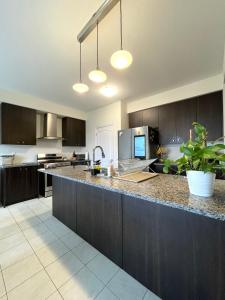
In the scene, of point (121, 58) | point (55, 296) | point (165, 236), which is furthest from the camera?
point (121, 58)

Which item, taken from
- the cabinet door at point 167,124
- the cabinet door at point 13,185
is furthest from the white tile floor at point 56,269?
the cabinet door at point 167,124

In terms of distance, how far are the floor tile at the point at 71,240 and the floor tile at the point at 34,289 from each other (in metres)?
0.46

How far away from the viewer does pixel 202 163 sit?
3.14 feet

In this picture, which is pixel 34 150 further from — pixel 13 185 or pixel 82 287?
pixel 82 287

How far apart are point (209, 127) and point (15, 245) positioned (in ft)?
12.6

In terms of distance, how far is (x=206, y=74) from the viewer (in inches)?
111

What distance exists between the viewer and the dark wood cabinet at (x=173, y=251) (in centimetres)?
86

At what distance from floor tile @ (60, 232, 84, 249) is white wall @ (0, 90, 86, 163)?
276 cm

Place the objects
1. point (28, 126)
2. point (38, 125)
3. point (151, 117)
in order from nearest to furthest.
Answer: point (28, 126)
point (151, 117)
point (38, 125)

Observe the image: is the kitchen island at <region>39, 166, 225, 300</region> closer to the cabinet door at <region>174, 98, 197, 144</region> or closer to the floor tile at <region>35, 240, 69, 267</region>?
the floor tile at <region>35, 240, 69, 267</region>

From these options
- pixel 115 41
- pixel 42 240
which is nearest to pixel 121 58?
pixel 115 41

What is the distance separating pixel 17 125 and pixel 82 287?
11.7 feet

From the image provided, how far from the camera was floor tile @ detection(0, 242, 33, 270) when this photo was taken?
153cm

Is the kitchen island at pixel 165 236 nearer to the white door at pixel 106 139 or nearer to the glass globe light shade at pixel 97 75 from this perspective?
the glass globe light shade at pixel 97 75
